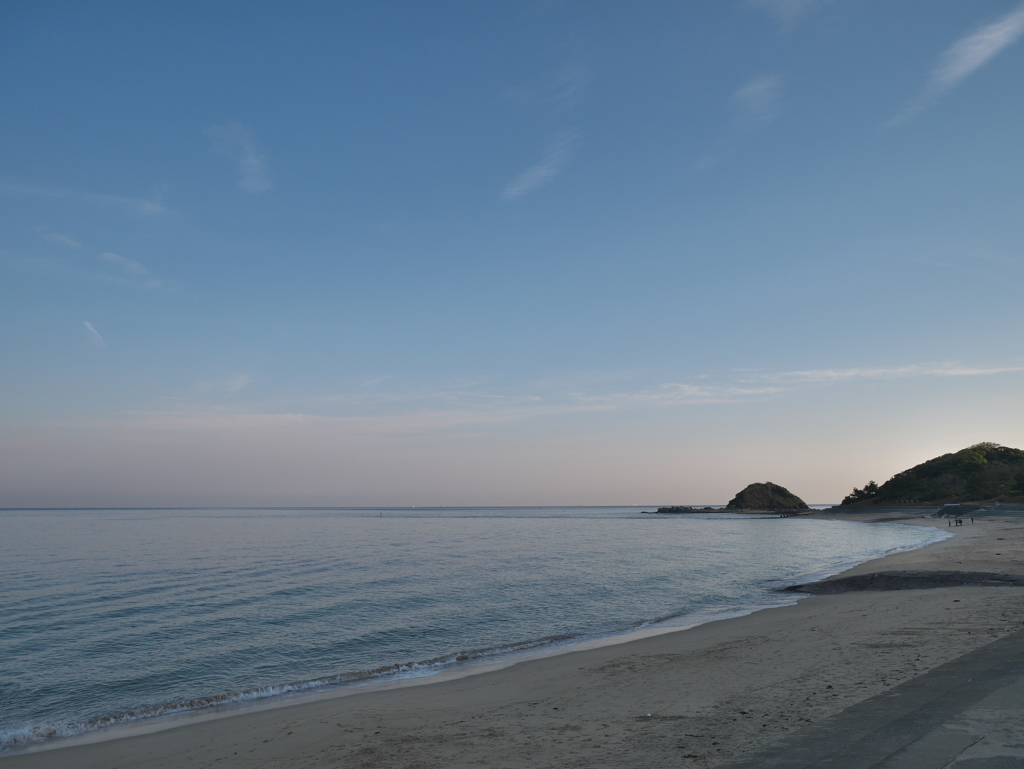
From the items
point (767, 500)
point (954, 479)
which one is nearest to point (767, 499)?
point (767, 500)

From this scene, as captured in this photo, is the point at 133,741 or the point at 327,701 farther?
the point at 327,701

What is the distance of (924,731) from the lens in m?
7.10

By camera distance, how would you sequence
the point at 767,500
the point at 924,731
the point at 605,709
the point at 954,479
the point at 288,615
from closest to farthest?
1. the point at 924,731
2. the point at 605,709
3. the point at 288,615
4. the point at 954,479
5. the point at 767,500

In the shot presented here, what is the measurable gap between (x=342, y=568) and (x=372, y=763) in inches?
1319

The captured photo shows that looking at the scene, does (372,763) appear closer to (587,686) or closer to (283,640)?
(587,686)

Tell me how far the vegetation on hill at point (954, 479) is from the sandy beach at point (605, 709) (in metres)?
117

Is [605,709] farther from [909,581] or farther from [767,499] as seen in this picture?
[767,499]

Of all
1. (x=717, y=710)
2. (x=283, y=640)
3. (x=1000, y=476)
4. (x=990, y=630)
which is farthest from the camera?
(x=1000, y=476)

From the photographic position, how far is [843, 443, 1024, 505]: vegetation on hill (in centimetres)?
10788

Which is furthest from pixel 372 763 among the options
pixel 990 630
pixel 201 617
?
pixel 201 617

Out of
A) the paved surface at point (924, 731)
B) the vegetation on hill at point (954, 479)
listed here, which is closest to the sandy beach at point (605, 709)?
the paved surface at point (924, 731)

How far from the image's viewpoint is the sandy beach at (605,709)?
8.30 metres

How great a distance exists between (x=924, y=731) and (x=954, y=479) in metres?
157

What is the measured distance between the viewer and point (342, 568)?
39.6 metres
